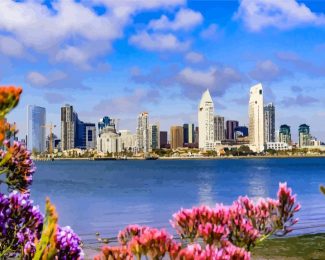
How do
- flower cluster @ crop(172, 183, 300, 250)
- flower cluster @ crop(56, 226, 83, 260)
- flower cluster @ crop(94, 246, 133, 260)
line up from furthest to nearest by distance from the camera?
flower cluster @ crop(172, 183, 300, 250) < flower cluster @ crop(56, 226, 83, 260) < flower cluster @ crop(94, 246, 133, 260)

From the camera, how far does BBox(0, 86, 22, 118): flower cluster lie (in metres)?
3.26

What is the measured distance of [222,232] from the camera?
16.6 ft

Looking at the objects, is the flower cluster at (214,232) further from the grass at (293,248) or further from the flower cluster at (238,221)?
the grass at (293,248)

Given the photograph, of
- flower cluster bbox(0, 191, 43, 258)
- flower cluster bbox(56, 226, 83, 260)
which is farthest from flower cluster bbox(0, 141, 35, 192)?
flower cluster bbox(56, 226, 83, 260)

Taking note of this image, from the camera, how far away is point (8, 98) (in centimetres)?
328

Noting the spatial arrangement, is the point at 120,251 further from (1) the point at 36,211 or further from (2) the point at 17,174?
(2) the point at 17,174

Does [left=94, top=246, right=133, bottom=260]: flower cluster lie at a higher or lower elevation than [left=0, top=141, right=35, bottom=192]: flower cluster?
lower

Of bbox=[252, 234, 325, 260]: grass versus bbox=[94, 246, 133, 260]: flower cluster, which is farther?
bbox=[252, 234, 325, 260]: grass

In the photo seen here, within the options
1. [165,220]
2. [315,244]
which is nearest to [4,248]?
[315,244]

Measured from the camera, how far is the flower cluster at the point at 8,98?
326 cm

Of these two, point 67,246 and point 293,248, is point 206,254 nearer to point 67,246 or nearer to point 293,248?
point 67,246

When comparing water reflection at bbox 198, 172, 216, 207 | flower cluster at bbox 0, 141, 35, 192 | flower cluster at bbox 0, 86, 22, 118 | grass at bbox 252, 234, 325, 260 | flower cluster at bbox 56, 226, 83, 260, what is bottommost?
water reflection at bbox 198, 172, 216, 207

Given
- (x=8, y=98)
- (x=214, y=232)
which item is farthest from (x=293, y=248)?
(x=8, y=98)

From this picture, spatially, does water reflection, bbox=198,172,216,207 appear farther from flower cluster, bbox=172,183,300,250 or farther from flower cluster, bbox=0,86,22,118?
flower cluster, bbox=0,86,22,118
